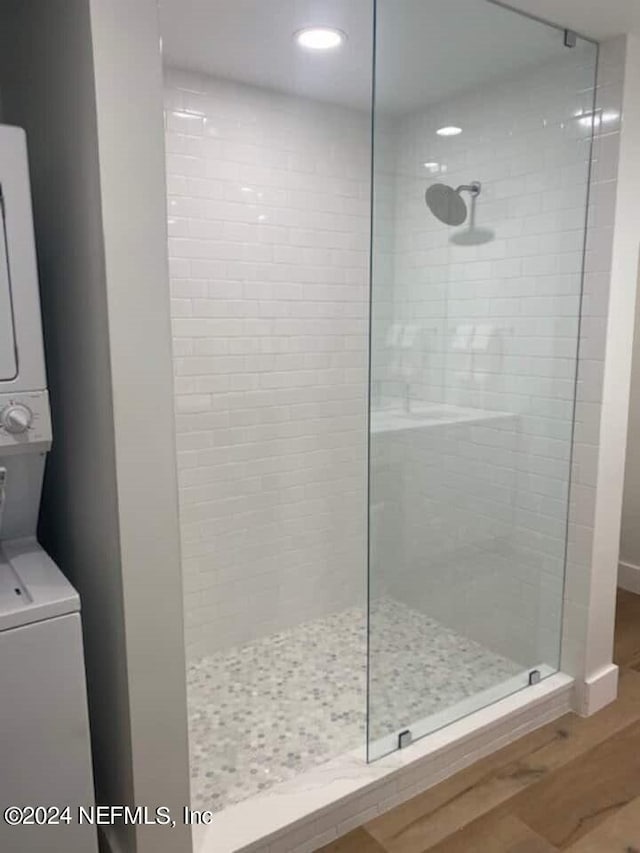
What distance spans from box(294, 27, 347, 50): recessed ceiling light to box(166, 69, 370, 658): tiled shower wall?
17.5 inches

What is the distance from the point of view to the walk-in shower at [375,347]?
7.06 feet

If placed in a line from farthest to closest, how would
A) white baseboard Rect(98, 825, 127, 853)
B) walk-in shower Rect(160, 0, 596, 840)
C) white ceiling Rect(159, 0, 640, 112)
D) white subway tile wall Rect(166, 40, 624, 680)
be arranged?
1. white subway tile wall Rect(166, 40, 624, 680)
2. walk-in shower Rect(160, 0, 596, 840)
3. white ceiling Rect(159, 0, 640, 112)
4. white baseboard Rect(98, 825, 127, 853)

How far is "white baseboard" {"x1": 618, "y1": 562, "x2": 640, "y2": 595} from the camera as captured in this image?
3453mm

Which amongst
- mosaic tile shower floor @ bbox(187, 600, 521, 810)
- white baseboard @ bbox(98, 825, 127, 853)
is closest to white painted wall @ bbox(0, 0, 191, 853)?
white baseboard @ bbox(98, 825, 127, 853)

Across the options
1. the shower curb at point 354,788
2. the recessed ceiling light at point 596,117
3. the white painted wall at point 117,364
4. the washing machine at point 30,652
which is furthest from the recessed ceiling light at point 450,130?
the shower curb at point 354,788

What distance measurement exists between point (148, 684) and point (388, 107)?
76.6 inches

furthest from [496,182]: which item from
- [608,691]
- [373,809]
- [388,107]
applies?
[373,809]

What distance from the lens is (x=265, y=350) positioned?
2.73 metres

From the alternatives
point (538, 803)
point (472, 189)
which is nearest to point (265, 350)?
point (472, 189)

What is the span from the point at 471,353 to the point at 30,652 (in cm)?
189

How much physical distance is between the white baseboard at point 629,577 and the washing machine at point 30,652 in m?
3.02

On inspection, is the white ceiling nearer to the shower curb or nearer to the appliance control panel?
the appliance control panel

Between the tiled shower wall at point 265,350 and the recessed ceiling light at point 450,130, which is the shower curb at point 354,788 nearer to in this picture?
the tiled shower wall at point 265,350

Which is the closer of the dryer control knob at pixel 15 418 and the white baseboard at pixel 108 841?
the dryer control knob at pixel 15 418
